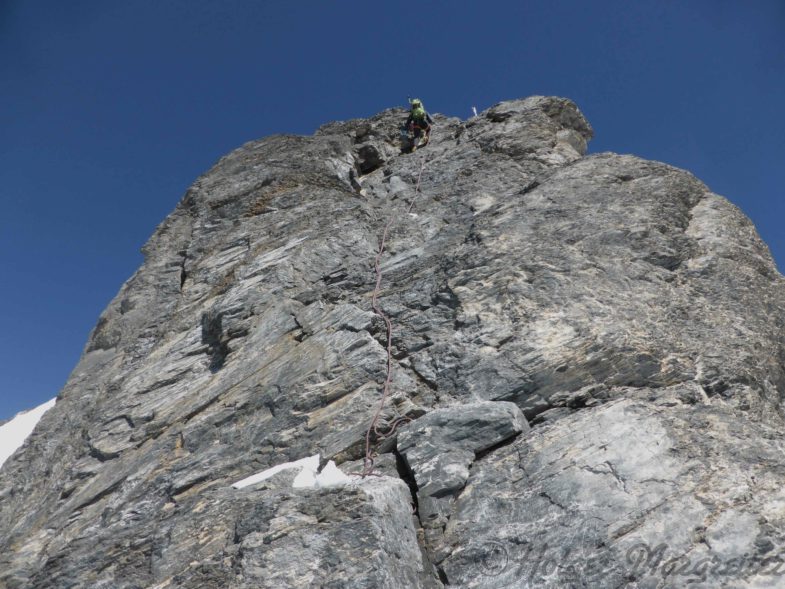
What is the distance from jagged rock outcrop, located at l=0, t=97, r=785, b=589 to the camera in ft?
19.0

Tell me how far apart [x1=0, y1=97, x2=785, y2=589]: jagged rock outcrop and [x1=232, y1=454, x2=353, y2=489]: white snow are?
0.22 metres

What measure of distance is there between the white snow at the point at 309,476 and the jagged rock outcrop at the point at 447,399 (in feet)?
0.72

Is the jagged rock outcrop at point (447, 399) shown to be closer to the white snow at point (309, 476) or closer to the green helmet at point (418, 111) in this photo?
the white snow at point (309, 476)

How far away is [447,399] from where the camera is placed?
7.99 meters

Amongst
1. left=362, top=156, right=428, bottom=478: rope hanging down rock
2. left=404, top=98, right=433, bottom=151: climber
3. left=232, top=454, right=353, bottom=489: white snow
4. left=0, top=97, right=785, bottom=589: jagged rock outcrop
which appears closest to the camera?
left=0, top=97, right=785, bottom=589: jagged rock outcrop

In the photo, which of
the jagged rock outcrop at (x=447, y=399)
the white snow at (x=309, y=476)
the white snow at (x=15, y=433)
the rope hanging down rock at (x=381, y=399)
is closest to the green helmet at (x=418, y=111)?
the jagged rock outcrop at (x=447, y=399)

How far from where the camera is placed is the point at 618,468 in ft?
20.1

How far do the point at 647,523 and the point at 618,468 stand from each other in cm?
68

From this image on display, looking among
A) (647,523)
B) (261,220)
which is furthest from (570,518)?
(261,220)

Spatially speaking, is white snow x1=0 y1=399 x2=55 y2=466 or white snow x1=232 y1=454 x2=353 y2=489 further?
white snow x1=0 y1=399 x2=55 y2=466

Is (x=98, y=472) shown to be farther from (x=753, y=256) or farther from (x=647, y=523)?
(x=753, y=256)

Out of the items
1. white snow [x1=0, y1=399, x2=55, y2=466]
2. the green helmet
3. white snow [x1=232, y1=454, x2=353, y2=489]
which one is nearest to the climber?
the green helmet

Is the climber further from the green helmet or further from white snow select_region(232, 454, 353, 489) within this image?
white snow select_region(232, 454, 353, 489)

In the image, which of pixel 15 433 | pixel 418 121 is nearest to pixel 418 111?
pixel 418 121
